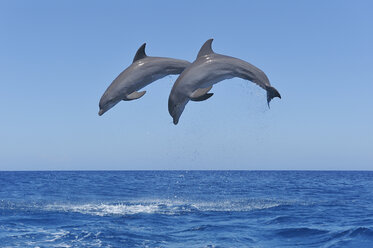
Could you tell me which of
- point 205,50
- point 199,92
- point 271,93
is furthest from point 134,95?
point 271,93

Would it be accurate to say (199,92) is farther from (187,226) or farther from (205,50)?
(187,226)

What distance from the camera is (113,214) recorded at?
25219 mm

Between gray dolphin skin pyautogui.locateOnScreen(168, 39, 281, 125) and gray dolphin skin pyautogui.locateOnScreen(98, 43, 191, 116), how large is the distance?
438 millimetres

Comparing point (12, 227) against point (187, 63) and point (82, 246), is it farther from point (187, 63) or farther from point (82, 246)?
point (187, 63)

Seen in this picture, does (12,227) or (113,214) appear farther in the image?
(113,214)

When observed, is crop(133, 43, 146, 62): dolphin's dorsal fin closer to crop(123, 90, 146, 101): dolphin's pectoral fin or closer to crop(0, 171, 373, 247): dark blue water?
crop(123, 90, 146, 101): dolphin's pectoral fin

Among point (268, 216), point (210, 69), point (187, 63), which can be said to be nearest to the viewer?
point (210, 69)

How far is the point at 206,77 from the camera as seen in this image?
233 inches

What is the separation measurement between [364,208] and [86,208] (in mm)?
18178

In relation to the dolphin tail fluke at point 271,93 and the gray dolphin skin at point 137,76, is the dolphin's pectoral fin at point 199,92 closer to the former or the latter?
the gray dolphin skin at point 137,76

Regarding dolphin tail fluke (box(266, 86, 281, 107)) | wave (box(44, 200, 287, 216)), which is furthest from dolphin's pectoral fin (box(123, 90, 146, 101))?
wave (box(44, 200, 287, 216))

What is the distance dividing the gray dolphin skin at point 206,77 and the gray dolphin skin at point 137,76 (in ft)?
1.44

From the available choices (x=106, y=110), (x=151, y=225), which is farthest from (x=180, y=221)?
(x=106, y=110)

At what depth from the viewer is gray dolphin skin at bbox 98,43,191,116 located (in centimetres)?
608
